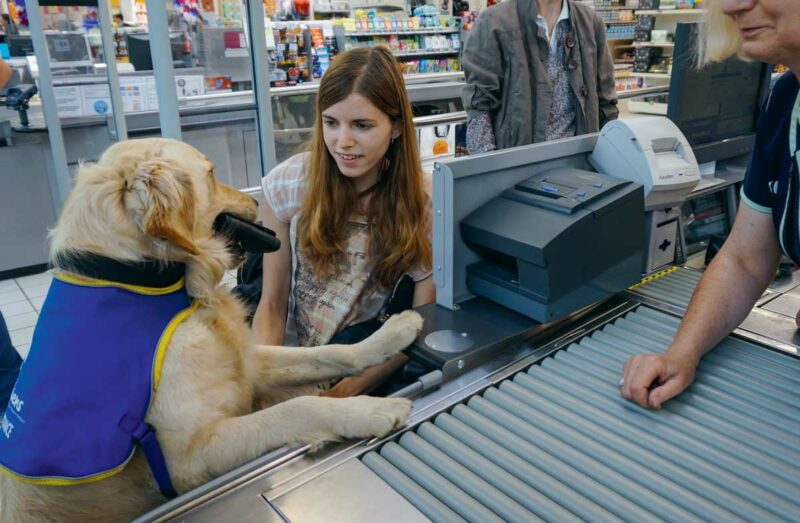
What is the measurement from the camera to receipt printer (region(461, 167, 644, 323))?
130cm

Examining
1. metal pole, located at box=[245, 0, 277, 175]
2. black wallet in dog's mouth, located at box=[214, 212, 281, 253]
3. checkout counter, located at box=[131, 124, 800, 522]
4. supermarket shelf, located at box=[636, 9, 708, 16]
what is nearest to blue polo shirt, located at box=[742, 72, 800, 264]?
checkout counter, located at box=[131, 124, 800, 522]

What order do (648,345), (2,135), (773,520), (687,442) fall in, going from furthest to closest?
1. (2,135)
2. (648,345)
3. (687,442)
4. (773,520)

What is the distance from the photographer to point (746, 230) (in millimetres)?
1351

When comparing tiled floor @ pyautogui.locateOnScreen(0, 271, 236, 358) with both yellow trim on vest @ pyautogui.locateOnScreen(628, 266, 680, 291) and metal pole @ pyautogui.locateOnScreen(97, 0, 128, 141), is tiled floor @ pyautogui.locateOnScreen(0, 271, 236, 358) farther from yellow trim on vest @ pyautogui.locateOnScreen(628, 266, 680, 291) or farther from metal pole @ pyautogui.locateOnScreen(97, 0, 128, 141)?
yellow trim on vest @ pyautogui.locateOnScreen(628, 266, 680, 291)

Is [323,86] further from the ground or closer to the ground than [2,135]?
further from the ground

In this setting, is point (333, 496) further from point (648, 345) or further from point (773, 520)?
point (648, 345)

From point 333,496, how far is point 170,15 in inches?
179

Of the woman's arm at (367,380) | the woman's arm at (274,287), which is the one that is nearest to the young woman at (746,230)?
the woman's arm at (367,380)

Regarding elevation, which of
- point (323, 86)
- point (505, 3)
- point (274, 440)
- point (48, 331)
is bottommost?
point (274, 440)

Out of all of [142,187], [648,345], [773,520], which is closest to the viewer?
[773,520]

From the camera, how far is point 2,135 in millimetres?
4480

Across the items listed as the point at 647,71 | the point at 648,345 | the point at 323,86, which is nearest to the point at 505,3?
the point at 323,86

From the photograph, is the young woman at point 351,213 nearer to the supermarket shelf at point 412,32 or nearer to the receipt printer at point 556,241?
the receipt printer at point 556,241

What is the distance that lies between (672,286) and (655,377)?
599mm
